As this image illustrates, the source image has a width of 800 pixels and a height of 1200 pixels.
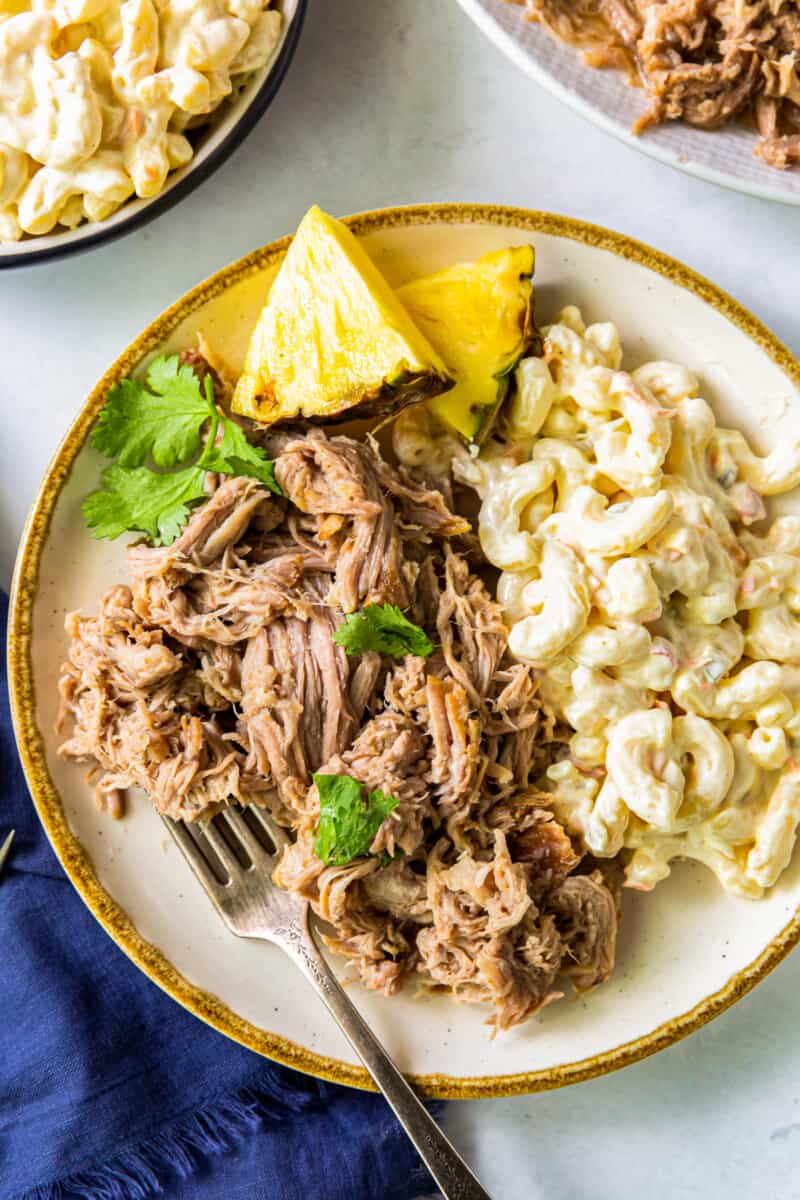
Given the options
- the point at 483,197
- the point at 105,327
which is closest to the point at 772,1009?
the point at 483,197

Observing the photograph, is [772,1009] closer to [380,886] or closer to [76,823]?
[380,886]

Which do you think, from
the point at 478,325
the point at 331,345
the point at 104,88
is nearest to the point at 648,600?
the point at 478,325

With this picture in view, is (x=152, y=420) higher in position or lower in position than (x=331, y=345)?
lower

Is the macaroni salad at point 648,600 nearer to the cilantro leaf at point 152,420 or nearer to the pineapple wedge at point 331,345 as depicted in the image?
the pineapple wedge at point 331,345

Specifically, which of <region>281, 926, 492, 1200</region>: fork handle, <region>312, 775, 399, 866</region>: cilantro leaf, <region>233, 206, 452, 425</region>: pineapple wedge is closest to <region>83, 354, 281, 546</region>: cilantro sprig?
<region>233, 206, 452, 425</region>: pineapple wedge

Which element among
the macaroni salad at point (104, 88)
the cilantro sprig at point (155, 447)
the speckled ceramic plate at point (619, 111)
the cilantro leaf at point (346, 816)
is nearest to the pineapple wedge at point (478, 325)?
the speckled ceramic plate at point (619, 111)

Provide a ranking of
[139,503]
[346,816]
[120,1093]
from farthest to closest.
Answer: [120,1093]
[139,503]
[346,816]

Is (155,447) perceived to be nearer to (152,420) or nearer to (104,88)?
(152,420)

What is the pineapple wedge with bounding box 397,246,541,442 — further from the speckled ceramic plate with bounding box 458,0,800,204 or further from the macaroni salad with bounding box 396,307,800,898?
the speckled ceramic plate with bounding box 458,0,800,204
